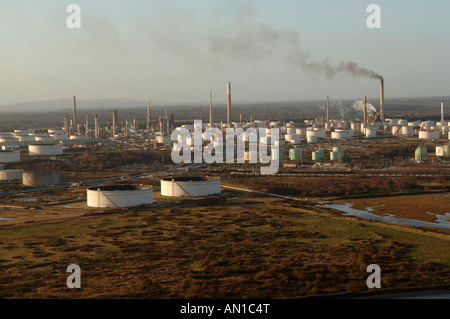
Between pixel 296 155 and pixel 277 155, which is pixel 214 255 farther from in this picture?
pixel 296 155

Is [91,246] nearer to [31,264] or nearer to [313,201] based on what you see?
[31,264]

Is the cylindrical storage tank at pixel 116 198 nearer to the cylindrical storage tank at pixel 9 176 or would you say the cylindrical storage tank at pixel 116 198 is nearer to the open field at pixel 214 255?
the open field at pixel 214 255

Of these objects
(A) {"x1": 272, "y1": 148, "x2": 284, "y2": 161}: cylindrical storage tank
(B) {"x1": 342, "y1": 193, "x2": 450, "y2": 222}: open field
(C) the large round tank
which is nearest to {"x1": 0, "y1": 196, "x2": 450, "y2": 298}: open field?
(B) {"x1": 342, "y1": 193, "x2": 450, "y2": 222}: open field

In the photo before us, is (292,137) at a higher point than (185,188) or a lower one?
higher

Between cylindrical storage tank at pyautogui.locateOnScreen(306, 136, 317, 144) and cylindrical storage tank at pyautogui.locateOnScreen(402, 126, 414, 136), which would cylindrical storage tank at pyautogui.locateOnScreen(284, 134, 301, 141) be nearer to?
cylindrical storage tank at pyautogui.locateOnScreen(306, 136, 317, 144)

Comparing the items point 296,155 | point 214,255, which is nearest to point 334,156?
point 296,155
